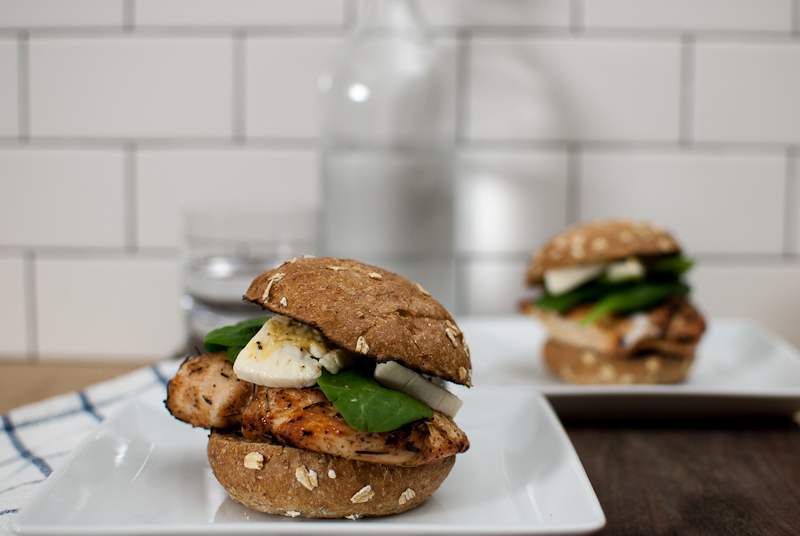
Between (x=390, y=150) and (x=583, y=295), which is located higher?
(x=390, y=150)

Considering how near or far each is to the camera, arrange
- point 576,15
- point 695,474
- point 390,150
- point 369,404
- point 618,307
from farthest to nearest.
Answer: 1. point 576,15
2. point 390,150
3. point 618,307
4. point 695,474
5. point 369,404

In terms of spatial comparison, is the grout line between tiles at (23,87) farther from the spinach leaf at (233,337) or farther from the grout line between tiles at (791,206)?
the grout line between tiles at (791,206)

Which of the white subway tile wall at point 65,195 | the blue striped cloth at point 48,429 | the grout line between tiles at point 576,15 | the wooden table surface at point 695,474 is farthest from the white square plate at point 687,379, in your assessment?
the white subway tile wall at point 65,195

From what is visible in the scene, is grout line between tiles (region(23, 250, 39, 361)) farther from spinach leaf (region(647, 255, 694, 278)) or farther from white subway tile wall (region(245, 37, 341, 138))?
spinach leaf (region(647, 255, 694, 278))

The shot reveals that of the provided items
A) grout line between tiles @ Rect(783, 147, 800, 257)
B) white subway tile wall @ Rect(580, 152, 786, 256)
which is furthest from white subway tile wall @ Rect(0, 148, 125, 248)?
grout line between tiles @ Rect(783, 147, 800, 257)

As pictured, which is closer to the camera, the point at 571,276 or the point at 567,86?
the point at 571,276

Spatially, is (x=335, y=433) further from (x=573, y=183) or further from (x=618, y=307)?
(x=573, y=183)

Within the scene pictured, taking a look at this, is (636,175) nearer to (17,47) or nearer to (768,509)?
(768,509)

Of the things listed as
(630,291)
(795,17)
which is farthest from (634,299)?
(795,17)
